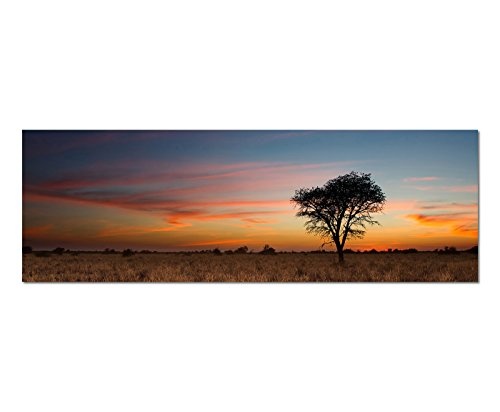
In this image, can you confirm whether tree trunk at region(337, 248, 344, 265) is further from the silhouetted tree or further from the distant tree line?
the distant tree line

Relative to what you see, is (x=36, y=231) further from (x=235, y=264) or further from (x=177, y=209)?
(x=235, y=264)

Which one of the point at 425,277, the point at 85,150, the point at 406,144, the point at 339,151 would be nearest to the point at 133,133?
the point at 85,150

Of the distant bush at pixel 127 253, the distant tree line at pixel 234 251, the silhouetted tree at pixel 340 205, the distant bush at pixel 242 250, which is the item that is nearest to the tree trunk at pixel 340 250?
the silhouetted tree at pixel 340 205

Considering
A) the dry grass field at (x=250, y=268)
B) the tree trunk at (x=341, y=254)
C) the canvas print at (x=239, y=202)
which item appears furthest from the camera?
the tree trunk at (x=341, y=254)

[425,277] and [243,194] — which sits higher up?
[243,194]

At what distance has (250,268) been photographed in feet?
38.3

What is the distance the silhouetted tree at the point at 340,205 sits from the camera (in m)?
11.8

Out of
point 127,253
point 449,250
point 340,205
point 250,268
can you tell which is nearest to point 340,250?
point 340,205

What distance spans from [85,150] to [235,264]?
3030mm

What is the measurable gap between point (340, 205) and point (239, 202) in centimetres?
165

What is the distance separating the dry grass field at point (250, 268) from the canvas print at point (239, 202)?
2cm

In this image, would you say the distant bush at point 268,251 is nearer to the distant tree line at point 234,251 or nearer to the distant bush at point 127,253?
the distant tree line at point 234,251
